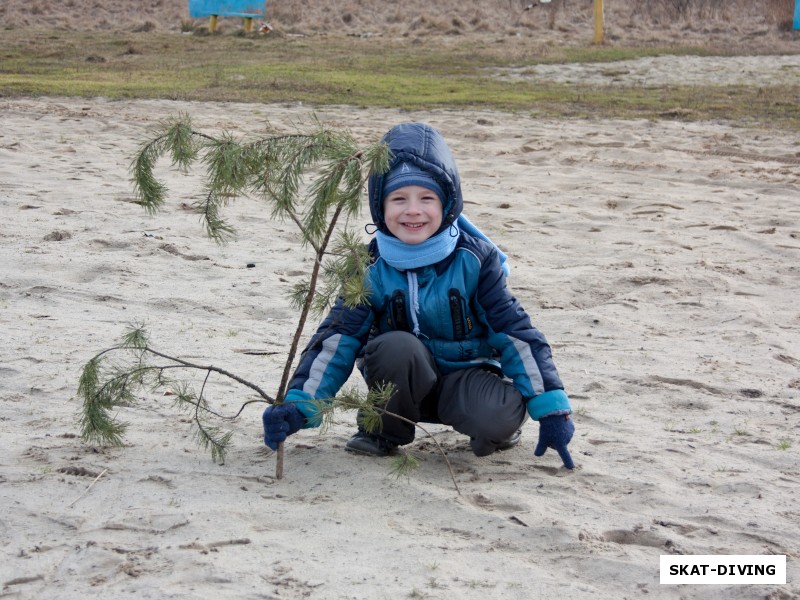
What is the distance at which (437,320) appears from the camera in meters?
3.31

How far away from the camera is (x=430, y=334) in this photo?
3.37m

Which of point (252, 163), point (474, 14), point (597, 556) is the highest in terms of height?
point (474, 14)

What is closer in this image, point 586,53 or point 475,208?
point 475,208

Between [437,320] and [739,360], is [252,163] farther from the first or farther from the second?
[739,360]

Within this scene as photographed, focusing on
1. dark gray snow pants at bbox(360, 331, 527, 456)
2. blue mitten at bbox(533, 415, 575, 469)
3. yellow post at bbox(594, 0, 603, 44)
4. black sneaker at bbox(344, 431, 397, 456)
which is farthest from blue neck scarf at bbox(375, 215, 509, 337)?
yellow post at bbox(594, 0, 603, 44)

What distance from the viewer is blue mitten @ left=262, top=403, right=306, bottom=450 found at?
122 inches

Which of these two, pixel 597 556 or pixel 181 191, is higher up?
pixel 181 191

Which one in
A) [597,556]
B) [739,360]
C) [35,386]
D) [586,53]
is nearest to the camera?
[597,556]

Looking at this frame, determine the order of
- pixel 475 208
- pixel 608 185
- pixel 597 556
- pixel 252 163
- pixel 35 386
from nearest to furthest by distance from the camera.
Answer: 1. pixel 597 556
2. pixel 252 163
3. pixel 35 386
4. pixel 475 208
5. pixel 608 185

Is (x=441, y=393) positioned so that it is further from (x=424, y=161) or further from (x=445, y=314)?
(x=424, y=161)

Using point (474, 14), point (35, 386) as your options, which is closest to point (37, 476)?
point (35, 386)

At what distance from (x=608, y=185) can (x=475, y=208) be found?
119cm
